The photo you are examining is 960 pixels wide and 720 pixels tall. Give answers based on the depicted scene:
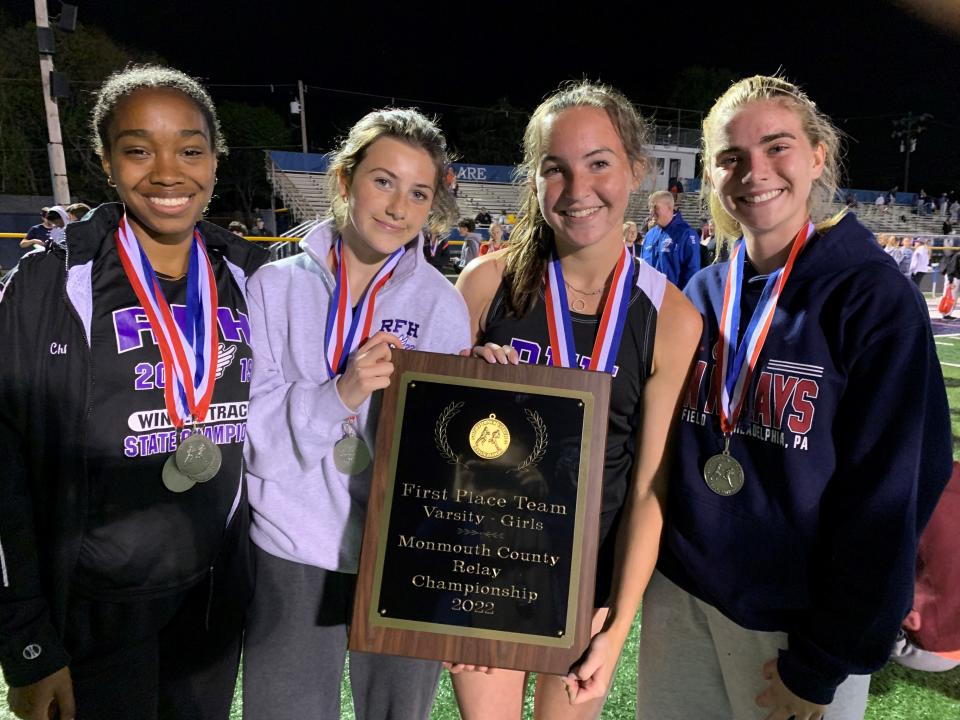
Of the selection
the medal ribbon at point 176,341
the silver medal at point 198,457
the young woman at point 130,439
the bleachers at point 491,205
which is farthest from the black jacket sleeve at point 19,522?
the bleachers at point 491,205

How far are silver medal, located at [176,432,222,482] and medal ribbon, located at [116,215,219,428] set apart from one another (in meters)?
0.05

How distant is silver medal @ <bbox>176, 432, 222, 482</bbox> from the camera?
166 centimetres

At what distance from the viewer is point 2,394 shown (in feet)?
4.83

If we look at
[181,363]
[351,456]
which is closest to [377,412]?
[351,456]

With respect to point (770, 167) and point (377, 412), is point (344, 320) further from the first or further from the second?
point (770, 167)

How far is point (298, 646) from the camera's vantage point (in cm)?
173

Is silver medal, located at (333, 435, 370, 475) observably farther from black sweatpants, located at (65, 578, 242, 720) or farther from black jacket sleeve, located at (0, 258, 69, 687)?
black jacket sleeve, located at (0, 258, 69, 687)

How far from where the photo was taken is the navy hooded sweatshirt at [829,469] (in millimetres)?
1456

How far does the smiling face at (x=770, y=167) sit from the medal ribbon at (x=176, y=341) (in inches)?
61.7

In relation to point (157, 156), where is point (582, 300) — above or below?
below

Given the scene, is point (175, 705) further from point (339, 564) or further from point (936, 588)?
point (936, 588)

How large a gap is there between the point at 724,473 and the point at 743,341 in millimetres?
364

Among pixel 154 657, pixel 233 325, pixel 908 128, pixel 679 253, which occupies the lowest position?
pixel 154 657

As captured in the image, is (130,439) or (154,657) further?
(154,657)
